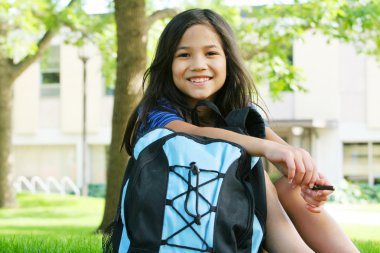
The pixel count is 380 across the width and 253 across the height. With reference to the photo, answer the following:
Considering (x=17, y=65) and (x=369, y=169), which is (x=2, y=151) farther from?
(x=369, y=169)

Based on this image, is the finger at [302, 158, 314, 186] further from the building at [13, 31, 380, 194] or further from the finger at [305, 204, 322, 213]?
the building at [13, 31, 380, 194]

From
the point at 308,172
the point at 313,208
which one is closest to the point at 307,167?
the point at 308,172

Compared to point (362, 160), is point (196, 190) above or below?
above

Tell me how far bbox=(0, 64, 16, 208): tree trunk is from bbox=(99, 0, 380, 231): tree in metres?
4.38

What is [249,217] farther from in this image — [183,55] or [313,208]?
[183,55]

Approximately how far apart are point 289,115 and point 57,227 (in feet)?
47.9

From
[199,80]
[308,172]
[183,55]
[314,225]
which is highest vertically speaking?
[183,55]

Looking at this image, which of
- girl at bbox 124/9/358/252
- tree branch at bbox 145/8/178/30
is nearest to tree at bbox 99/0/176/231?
tree branch at bbox 145/8/178/30

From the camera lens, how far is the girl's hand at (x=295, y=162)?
234 centimetres

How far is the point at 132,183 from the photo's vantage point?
2.34 m

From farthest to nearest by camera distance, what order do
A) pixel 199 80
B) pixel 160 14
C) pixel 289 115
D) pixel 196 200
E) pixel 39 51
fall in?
pixel 289 115
pixel 39 51
pixel 160 14
pixel 199 80
pixel 196 200

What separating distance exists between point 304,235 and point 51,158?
24959 mm

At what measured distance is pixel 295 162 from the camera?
7.72ft

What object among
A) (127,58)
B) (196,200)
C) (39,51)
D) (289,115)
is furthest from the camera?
(289,115)
